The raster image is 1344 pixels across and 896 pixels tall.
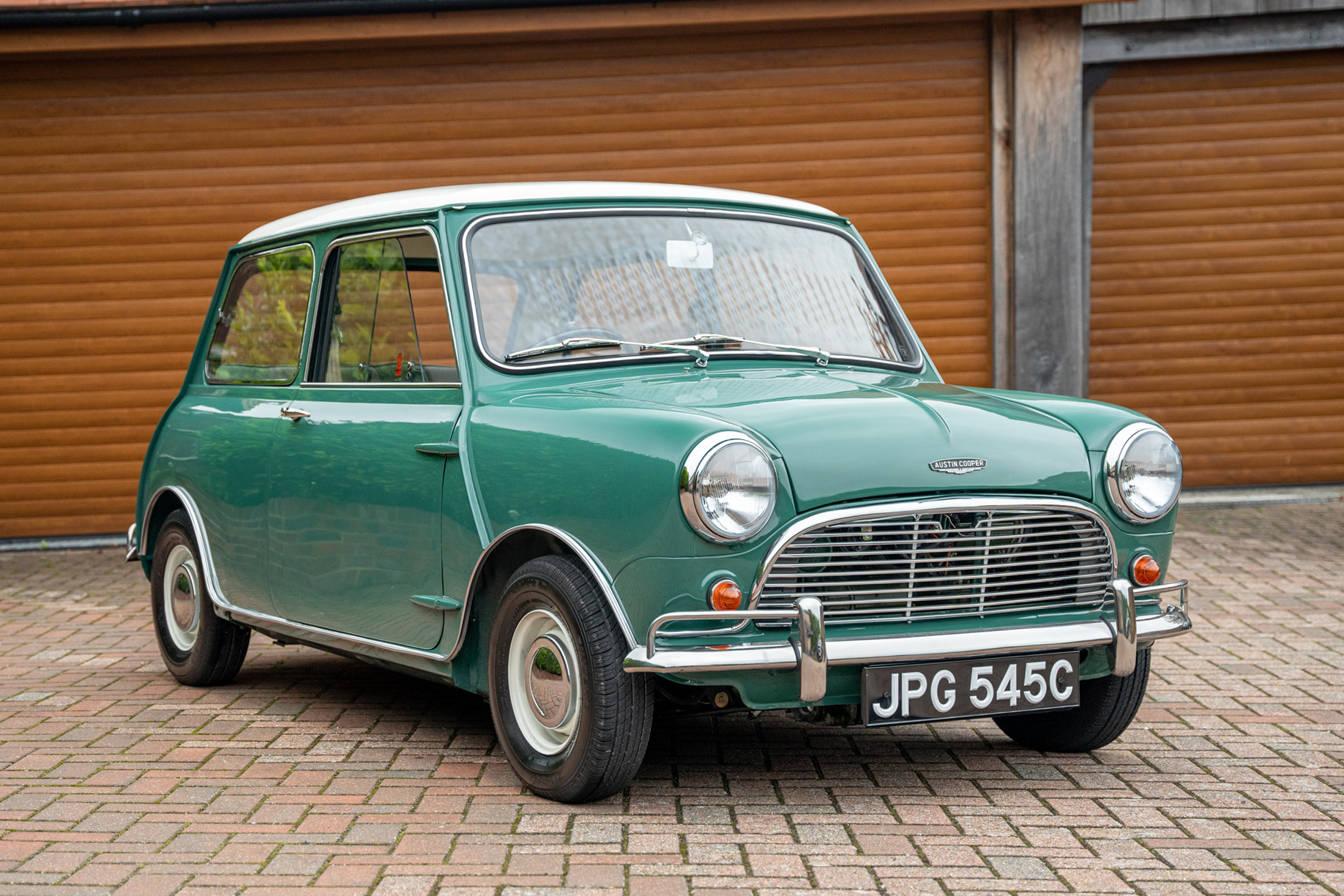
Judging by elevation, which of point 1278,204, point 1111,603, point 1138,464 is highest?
point 1278,204

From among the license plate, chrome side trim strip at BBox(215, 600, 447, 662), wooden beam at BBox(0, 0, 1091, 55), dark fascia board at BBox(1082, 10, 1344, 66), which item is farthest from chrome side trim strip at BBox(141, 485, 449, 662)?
dark fascia board at BBox(1082, 10, 1344, 66)

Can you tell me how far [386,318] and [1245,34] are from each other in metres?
7.70

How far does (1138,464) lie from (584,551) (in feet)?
5.01

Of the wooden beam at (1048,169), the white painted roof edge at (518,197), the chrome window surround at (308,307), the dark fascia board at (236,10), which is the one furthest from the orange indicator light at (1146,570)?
the dark fascia board at (236,10)

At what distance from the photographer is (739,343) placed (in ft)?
15.0

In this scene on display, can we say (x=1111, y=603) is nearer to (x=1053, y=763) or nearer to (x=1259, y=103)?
(x=1053, y=763)

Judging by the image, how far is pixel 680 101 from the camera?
1004 centimetres

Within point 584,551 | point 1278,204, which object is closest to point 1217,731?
point 584,551

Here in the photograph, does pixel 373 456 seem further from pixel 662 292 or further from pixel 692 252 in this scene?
pixel 692 252

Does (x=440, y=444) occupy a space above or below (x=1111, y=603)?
above

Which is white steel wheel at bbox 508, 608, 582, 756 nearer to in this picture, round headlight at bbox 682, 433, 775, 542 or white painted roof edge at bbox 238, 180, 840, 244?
round headlight at bbox 682, 433, 775, 542

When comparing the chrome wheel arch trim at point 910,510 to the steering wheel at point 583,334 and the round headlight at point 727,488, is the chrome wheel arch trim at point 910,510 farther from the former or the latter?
the steering wheel at point 583,334

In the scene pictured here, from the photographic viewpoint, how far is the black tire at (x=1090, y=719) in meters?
4.31

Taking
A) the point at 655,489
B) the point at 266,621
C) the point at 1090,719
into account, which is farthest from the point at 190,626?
the point at 1090,719
